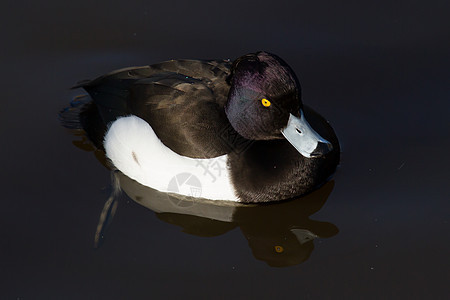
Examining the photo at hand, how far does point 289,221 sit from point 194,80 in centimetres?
121

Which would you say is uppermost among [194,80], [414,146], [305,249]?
[194,80]

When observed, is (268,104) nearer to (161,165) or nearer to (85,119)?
(161,165)

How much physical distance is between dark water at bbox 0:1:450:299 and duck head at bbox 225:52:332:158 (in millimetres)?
554

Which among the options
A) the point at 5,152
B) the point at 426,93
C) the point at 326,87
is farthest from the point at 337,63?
the point at 5,152

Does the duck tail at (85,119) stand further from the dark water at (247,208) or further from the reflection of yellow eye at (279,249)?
the reflection of yellow eye at (279,249)

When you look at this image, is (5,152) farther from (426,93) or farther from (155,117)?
(426,93)

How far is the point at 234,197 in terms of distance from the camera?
4.44m

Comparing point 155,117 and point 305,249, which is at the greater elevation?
point 155,117

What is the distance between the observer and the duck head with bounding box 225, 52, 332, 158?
417cm

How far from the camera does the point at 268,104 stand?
14.0 feet

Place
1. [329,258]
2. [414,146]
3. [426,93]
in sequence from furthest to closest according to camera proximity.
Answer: [426,93], [414,146], [329,258]

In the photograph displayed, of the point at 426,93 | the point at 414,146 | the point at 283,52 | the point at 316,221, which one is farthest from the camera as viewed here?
the point at 283,52

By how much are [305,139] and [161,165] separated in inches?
40.2

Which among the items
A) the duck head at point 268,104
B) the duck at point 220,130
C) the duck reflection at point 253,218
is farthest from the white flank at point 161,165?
the duck head at point 268,104
